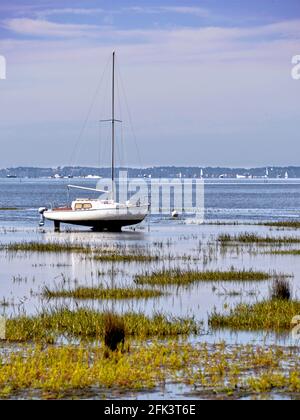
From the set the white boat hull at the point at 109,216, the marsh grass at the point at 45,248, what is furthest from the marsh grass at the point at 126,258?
the white boat hull at the point at 109,216

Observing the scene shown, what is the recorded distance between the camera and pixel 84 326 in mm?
23109

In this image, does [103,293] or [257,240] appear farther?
[257,240]

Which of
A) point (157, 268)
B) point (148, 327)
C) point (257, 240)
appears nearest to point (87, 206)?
point (257, 240)

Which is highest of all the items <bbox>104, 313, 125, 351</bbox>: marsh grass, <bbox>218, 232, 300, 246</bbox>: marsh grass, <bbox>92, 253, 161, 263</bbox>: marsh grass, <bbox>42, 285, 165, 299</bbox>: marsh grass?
<bbox>104, 313, 125, 351</bbox>: marsh grass

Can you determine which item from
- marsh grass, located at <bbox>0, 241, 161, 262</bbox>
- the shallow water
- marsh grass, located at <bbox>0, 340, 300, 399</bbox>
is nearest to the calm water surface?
the shallow water

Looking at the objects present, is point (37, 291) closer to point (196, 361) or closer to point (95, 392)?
point (196, 361)

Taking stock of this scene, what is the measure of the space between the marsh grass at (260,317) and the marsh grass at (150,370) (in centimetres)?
285

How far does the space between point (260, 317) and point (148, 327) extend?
304cm

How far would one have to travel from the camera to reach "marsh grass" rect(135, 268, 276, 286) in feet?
111

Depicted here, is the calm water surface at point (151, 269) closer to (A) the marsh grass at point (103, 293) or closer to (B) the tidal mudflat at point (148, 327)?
(B) the tidal mudflat at point (148, 327)

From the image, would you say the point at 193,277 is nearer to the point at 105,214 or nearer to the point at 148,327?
the point at 148,327

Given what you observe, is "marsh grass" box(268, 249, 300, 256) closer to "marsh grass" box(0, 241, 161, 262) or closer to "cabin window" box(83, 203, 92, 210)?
"marsh grass" box(0, 241, 161, 262)

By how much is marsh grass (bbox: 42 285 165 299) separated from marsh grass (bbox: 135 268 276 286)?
2446 mm
